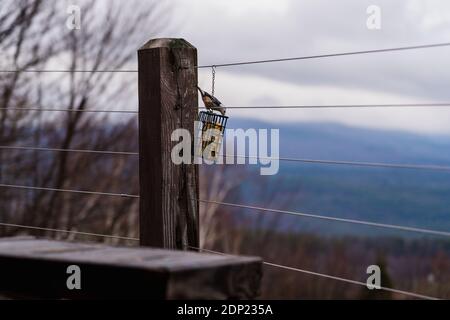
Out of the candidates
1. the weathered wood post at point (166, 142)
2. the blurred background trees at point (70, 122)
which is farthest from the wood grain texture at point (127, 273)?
the blurred background trees at point (70, 122)

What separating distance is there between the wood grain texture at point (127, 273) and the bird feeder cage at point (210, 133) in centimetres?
93

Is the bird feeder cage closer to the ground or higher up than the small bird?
closer to the ground

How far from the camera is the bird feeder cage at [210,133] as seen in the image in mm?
3006

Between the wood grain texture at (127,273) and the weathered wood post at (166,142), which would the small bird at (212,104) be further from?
the wood grain texture at (127,273)

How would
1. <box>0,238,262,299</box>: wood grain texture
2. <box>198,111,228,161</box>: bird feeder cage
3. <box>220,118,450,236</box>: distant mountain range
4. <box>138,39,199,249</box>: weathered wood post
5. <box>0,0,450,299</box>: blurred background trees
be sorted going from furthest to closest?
<box>220,118,450,236</box>: distant mountain range → <box>0,0,450,299</box>: blurred background trees → <box>198,111,228,161</box>: bird feeder cage → <box>138,39,199,249</box>: weathered wood post → <box>0,238,262,299</box>: wood grain texture

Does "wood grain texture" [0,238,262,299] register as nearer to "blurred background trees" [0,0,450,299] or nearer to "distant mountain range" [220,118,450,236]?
"blurred background trees" [0,0,450,299]

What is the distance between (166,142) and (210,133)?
190 mm

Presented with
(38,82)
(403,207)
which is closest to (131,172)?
(38,82)

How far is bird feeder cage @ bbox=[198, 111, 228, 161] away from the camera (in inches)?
118

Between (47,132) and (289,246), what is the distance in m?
17.5

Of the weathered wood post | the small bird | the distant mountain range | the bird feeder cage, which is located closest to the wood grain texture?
the weathered wood post

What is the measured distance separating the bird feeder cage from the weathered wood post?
51 millimetres

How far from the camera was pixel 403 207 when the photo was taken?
19.1m
